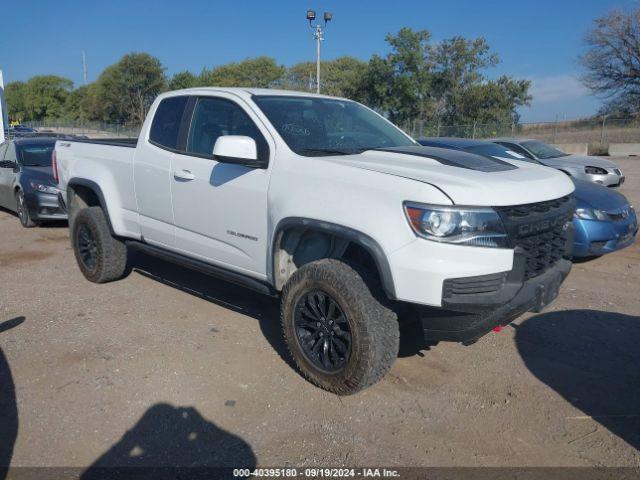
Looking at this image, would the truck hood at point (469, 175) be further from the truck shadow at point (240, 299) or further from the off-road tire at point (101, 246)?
the off-road tire at point (101, 246)

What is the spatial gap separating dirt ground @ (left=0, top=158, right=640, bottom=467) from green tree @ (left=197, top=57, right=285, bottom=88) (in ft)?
212

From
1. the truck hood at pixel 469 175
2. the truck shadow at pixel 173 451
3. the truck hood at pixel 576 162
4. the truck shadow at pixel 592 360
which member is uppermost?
the truck hood at pixel 469 175

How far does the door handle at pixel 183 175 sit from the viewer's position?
4404mm

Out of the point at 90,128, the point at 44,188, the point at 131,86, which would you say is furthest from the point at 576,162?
the point at 131,86

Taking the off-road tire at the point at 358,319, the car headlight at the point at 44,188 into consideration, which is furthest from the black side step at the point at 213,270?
the car headlight at the point at 44,188

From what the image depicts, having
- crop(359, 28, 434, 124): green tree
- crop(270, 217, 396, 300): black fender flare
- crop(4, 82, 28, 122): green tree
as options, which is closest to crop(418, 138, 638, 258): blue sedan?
crop(270, 217, 396, 300): black fender flare

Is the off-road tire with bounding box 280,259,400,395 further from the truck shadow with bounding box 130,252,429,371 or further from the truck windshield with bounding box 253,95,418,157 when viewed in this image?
the truck windshield with bounding box 253,95,418,157

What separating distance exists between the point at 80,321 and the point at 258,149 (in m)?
2.34

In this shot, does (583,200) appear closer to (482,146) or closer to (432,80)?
(482,146)

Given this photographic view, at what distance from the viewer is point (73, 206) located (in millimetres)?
6027

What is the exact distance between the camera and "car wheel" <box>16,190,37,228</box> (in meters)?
9.34

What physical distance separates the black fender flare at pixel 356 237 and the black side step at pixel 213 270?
1.51 feet

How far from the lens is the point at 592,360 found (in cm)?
416

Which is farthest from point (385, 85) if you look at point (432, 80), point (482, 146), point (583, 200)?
point (583, 200)
